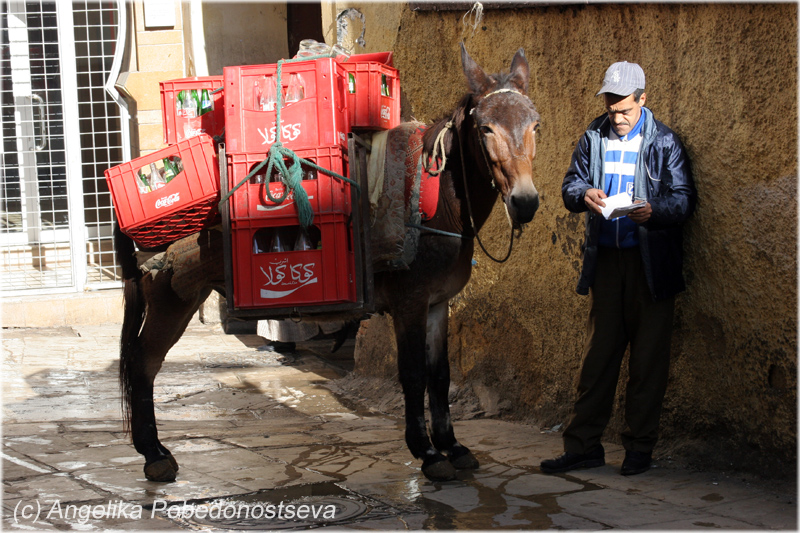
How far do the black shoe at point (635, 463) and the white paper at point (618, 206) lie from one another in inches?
46.9

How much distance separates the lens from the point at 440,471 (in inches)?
157

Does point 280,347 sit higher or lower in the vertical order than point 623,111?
lower

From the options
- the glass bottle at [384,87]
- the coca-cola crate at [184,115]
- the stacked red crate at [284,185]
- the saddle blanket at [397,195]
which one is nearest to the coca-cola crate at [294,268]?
the stacked red crate at [284,185]

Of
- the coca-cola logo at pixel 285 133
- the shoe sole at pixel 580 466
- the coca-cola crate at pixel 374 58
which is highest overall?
the coca-cola crate at pixel 374 58

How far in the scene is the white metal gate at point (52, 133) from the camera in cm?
990

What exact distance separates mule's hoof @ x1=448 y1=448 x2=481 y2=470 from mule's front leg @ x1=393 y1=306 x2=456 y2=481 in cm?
22

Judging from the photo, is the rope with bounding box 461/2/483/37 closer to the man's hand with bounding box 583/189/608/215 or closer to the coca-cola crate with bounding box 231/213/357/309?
the man's hand with bounding box 583/189/608/215

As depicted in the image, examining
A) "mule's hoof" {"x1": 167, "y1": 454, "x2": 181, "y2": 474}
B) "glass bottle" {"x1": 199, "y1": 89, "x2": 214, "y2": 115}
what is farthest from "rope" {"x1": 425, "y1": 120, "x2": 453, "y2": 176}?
"mule's hoof" {"x1": 167, "y1": 454, "x2": 181, "y2": 474}

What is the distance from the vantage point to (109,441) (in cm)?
487

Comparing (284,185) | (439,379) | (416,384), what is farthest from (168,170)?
(439,379)

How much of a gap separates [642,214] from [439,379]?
1.40 meters

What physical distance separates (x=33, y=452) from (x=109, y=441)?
0.46m

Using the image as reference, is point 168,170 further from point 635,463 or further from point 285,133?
point 635,463

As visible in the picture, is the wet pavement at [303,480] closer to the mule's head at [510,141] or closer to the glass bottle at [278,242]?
the glass bottle at [278,242]
